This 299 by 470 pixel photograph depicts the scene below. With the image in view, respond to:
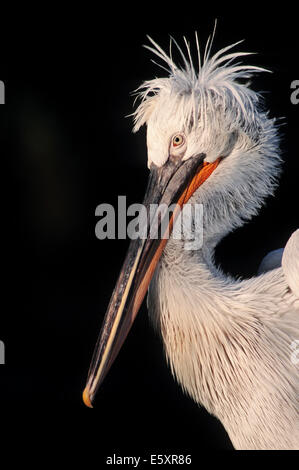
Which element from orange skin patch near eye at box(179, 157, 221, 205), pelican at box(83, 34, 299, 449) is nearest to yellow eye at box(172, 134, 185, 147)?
pelican at box(83, 34, 299, 449)

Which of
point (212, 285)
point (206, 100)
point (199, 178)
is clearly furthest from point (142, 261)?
point (206, 100)

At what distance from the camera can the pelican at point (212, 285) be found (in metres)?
1.92

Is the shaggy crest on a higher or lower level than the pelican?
higher

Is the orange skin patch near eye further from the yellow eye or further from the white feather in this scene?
the yellow eye

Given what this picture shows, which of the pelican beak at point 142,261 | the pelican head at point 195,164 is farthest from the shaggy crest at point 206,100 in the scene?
the pelican beak at point 142,261

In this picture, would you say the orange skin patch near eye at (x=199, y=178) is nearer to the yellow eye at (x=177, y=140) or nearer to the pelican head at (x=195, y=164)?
the pelican head at (x=195, y=164)

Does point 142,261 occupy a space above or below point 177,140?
below

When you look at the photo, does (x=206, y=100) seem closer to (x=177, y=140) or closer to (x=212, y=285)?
(x=177, y=140)

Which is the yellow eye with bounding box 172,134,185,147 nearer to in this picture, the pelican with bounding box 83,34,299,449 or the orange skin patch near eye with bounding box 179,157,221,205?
the pelican with bounding box 83,34,299,449

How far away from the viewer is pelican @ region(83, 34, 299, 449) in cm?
192

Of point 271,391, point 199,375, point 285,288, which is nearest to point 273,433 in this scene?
point 271,391

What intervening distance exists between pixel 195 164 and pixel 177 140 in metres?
0.10

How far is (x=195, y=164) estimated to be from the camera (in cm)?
194

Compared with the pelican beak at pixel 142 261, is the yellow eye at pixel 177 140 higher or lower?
higher
